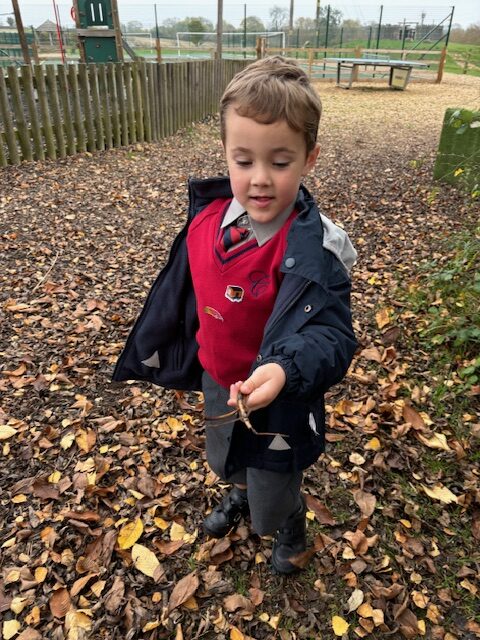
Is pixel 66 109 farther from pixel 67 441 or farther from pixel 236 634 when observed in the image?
pixel 236 634

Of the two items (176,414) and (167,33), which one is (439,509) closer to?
(176,414)

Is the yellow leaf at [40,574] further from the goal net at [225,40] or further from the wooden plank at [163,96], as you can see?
the goal net at [225,40]

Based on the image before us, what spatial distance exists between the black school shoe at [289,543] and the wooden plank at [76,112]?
7.81 m

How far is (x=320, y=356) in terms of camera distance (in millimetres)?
1346

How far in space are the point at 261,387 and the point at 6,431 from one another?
7.69 ft

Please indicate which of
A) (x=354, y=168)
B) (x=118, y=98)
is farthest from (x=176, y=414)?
(x=118, y=98)

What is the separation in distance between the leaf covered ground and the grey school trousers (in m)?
0.50

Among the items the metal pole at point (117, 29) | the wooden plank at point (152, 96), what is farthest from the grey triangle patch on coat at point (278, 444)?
the metal pole at point (117, 29)

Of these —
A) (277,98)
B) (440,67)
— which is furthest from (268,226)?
(440,67)

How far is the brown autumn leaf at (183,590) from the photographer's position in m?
2.14

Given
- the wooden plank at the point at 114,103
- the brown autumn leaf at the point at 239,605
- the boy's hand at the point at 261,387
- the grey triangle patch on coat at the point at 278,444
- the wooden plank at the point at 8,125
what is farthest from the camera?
the wooden plank at the point at 114,103

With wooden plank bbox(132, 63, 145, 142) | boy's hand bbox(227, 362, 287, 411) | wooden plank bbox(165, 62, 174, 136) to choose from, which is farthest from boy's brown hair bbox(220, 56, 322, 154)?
wooden plank bbox(165, 62, 174, 136)

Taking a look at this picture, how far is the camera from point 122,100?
8.79m

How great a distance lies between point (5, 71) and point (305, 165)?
756cm
